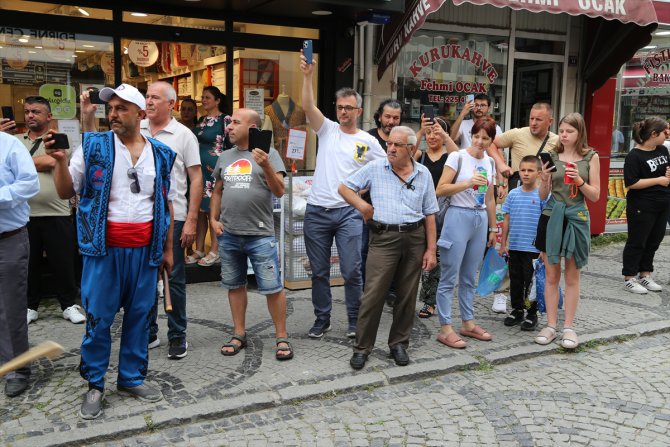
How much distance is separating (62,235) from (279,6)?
351 centimetres

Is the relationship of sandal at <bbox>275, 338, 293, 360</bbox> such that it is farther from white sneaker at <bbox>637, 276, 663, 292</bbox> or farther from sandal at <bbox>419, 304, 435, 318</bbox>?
white sneaker at <bbox>637, 276, 663, 292</bbox>

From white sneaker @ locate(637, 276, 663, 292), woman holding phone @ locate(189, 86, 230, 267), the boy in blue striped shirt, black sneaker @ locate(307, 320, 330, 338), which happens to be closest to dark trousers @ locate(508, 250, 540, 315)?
the boy in blue striped shirt

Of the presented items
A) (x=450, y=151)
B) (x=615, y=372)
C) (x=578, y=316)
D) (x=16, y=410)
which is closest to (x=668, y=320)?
(x=578, y=316)

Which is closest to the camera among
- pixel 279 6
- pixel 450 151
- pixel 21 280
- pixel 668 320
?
pixel 21 280

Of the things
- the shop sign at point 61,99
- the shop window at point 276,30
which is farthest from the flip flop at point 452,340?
the shop sign at point 61,99

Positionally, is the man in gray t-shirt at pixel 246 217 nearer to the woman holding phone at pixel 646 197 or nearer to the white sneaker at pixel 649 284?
the woman holding phone at pixel 646 197

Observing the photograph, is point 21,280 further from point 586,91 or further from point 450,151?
point 586,91

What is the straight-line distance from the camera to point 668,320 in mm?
6414

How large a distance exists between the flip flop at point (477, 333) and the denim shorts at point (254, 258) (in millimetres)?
1775

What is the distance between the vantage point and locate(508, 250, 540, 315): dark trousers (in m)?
6.03

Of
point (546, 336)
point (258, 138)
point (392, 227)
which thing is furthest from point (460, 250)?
point (258, 138)

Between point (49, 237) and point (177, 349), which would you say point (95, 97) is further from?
point (49, 237)

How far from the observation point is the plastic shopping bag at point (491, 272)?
618 cm

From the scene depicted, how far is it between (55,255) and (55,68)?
2.23 meters
